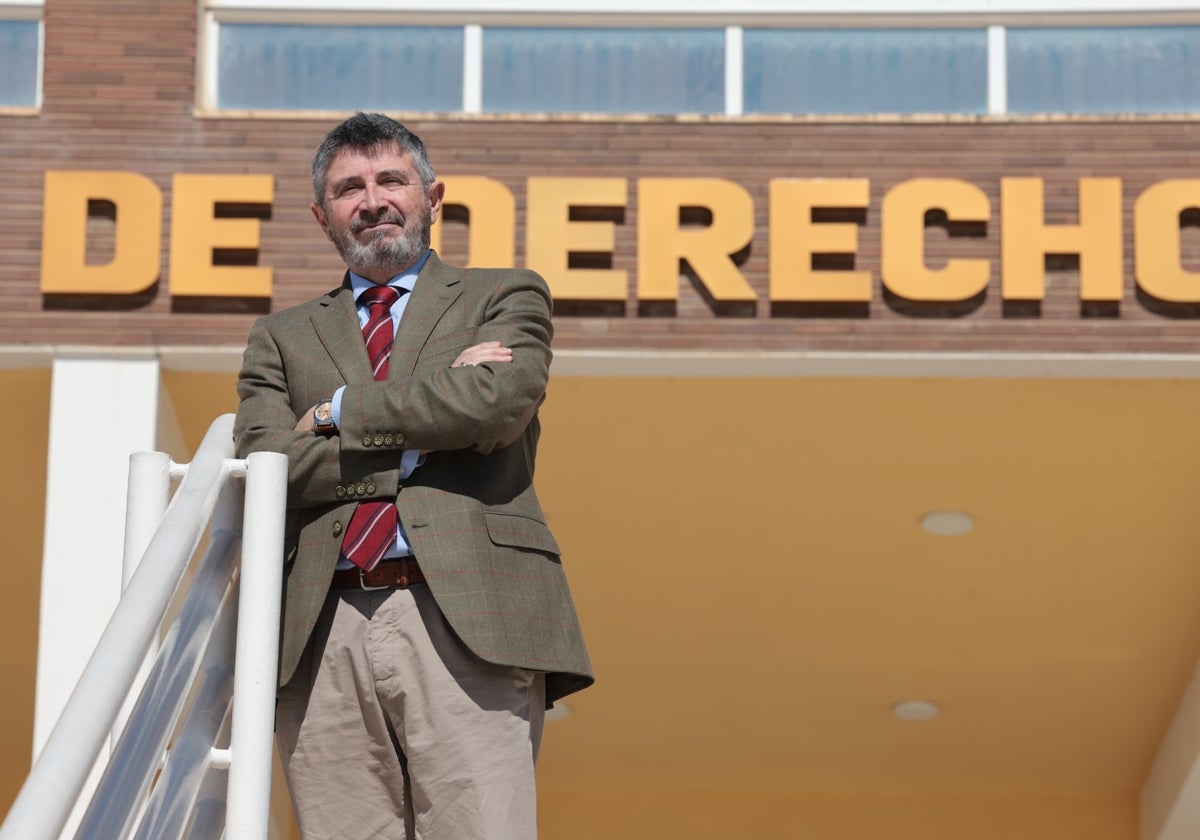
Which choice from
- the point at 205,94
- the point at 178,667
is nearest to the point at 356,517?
the point at 178,667

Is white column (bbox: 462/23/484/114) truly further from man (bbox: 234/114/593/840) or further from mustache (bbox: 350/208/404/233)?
man (bbox: 234/114/593/840)

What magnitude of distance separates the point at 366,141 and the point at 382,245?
17cm

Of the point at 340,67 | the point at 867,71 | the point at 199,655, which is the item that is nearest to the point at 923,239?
the point at 867,71

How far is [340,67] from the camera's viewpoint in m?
9.90

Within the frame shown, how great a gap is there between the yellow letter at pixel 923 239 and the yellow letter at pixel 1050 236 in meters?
0.11

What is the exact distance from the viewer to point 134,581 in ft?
9.60

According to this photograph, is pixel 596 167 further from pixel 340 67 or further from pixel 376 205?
pixel 376 205

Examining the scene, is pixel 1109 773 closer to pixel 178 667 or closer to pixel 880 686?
pixel 880 686

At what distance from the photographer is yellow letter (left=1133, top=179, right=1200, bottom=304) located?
9383 mm

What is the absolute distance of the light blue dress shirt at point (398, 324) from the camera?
3322 millimetres

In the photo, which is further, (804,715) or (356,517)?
(804,715)

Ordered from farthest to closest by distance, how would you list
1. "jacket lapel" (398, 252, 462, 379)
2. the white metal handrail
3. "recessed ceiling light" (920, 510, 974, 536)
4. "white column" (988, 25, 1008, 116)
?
"recessed ceiling light" (920, 510, 974, 536), "white column" (988, 25, 1008, 116), "jacket lapel" (398, 252, 462, 379), the white metal handrail

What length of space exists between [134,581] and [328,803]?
1.80 feet

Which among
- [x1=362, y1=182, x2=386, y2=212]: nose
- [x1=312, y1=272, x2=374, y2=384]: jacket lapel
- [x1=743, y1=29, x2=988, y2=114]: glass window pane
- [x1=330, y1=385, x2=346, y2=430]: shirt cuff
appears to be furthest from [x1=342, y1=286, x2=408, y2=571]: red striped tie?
[x1=743, y1=29, x2=988, y2=114]: glass window pane
